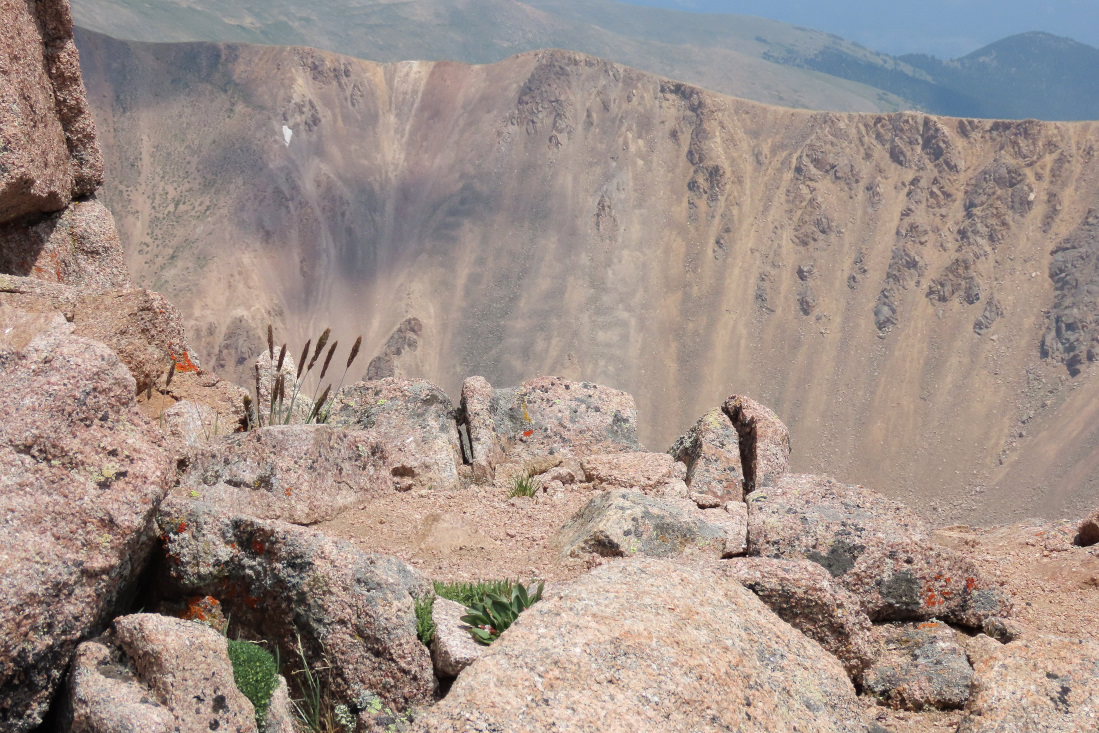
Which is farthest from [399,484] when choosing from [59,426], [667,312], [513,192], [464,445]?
[513,192]

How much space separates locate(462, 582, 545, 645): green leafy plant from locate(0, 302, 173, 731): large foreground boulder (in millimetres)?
2040

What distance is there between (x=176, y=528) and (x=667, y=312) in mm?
93849

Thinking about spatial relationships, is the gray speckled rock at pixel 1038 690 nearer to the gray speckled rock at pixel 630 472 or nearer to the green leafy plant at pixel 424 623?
the green leafy plant at pixel 424 623

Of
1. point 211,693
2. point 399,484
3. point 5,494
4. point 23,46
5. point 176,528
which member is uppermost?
point 23,46

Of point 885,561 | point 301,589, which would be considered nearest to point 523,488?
point 885,561

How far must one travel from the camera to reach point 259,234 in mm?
95812

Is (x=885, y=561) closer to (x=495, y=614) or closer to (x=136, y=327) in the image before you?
(x=495, y=614)

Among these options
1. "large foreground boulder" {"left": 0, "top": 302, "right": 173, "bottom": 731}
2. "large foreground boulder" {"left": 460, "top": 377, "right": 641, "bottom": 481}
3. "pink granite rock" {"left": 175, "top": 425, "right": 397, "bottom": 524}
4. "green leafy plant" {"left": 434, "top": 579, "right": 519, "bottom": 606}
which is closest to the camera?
"large foreground boulder" {"left": 0, "top": 302, "right": 173, "bottom": 731}

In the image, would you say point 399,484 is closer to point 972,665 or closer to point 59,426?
point 59,426

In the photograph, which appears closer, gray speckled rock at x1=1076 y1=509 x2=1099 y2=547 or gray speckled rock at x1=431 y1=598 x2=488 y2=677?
gray speckled rock at x1=431 y1=598 x2=488 y2=677

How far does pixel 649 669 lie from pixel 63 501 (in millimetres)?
3293

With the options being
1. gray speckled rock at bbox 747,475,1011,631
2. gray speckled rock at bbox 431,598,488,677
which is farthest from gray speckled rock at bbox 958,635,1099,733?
gray speckled rock at bbox 431,598,488,677

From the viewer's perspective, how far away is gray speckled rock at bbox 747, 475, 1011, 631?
21.3 ft

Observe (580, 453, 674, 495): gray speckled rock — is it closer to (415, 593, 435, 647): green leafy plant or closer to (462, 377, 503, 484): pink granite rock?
(462, 377, 503, 484): pink granite rock
